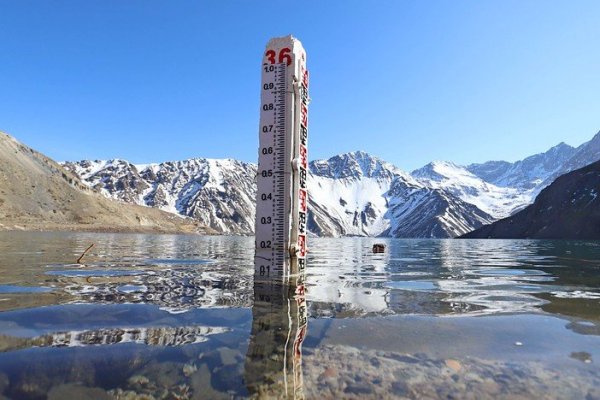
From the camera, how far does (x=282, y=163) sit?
35.2ft

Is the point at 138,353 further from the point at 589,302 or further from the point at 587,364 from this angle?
the point at 589,302

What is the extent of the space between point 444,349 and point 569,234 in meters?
236

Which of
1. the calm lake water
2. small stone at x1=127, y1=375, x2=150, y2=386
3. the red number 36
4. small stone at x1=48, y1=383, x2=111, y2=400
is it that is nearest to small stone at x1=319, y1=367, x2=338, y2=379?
the calm lake water

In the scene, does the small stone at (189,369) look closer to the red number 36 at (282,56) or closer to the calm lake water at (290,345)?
the calm lake water at (290,345)

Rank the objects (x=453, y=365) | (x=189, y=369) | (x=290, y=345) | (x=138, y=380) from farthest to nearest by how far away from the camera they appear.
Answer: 1. (x=290, y=345)
2. (x=453, y=365)
3. (x=189, y=369)
4. (x=138, y=380)

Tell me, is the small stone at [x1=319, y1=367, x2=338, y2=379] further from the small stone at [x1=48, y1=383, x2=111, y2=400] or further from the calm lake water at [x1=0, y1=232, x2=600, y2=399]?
the small stone at [x1=48, y1=383, x2=111, y2=400]

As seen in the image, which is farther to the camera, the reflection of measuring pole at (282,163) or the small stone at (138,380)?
the reflection of measuring pole at (282,163)

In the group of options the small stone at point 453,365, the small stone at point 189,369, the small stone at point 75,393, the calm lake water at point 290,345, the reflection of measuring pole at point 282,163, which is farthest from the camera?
the reflection of measuring pole at point 282,163

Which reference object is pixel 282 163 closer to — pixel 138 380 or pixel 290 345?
pixel 290 345

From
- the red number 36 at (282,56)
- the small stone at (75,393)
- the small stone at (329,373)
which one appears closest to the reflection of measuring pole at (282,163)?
the red number 36 at (282,56)

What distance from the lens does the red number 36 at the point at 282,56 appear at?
11.4 meters

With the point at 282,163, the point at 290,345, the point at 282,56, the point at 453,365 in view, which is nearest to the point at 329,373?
the point at 290,345

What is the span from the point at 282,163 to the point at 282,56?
339 cm

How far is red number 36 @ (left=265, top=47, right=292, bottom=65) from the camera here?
11.4 meters
